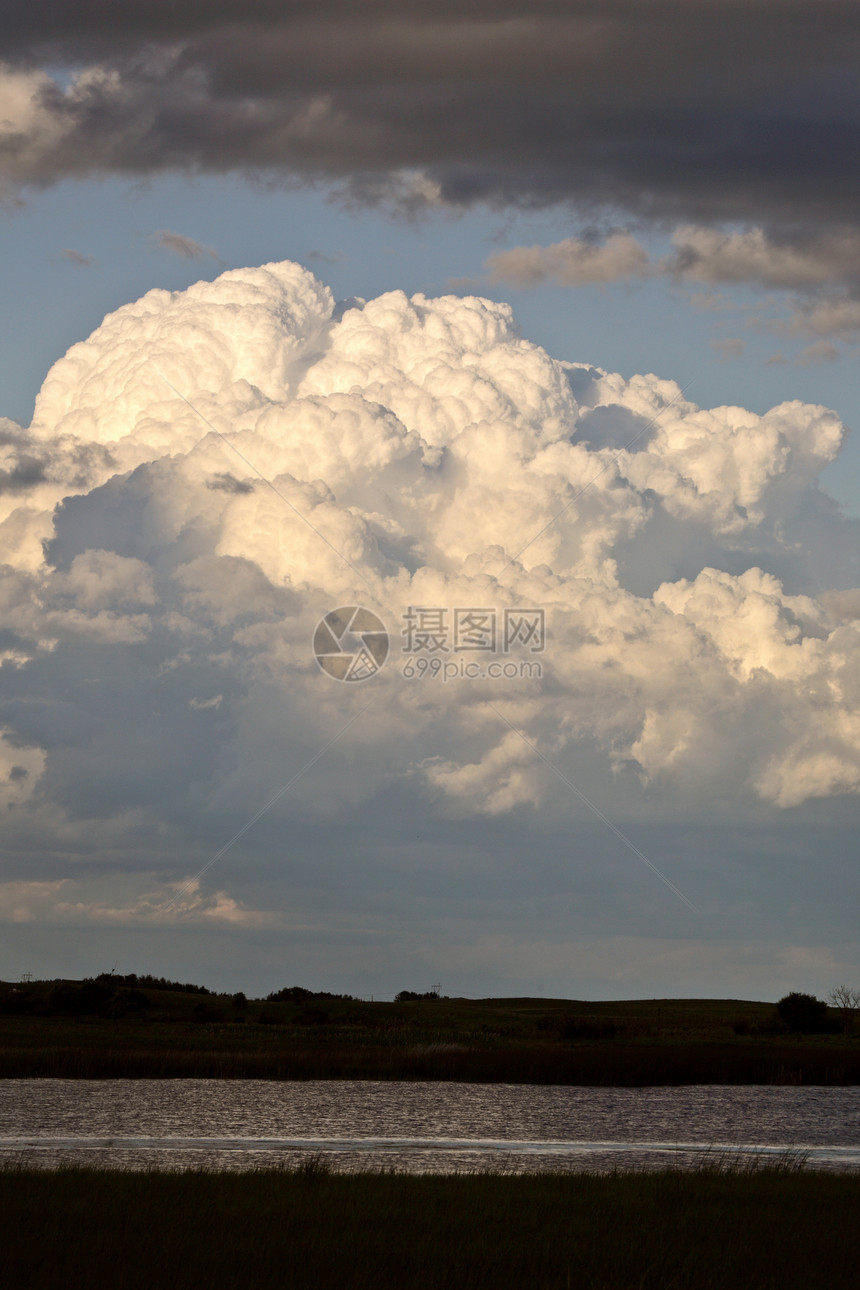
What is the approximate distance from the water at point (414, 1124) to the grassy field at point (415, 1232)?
271 inches

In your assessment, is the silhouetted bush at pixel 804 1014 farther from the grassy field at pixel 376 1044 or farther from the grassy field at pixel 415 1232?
the grassy field at pixel 415 1232

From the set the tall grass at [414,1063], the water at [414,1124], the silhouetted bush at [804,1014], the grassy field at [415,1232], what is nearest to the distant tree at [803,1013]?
the silhouetted bush at [804,1014]

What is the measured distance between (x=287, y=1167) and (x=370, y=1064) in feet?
115

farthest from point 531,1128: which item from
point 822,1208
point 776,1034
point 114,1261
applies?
point 776,1034

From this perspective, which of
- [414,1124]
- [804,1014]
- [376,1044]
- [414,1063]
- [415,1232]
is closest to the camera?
[415,1232]

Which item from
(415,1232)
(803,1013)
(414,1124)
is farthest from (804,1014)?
(415,1232)

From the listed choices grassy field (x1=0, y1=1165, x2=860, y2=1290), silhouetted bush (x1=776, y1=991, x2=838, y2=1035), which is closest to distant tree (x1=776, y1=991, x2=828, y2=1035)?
silhouetted bush (x1=776, y1=991, x2=838, y2=1035)

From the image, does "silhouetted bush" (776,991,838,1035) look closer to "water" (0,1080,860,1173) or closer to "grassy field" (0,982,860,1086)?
"grassy field" (0,982,860,1086)

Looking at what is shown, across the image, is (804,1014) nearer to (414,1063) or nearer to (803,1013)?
(803,1013)

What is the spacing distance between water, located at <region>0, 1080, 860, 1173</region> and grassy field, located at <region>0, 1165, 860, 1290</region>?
6.88m

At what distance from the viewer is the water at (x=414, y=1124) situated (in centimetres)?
4109

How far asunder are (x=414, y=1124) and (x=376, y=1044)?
112 feet

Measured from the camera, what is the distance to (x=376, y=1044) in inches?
3305

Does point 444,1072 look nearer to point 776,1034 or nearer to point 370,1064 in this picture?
point 370,1064
